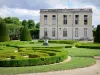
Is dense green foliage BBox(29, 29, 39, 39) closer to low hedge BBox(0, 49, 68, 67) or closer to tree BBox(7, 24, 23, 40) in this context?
tree BBox(7, 24, 23, 40)

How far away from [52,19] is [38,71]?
45288 millimetres

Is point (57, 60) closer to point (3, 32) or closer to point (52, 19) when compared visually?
point (3, 32)

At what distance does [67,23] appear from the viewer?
190ft

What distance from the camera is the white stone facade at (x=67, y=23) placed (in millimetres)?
57219

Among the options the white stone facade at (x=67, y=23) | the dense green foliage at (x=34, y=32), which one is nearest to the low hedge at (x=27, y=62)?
the white stone facade at (x=67, y=23)

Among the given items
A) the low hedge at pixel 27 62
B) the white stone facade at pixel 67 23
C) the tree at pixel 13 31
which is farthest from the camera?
the tree at pixel 13 31

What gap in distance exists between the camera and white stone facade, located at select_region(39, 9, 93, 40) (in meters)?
57.2

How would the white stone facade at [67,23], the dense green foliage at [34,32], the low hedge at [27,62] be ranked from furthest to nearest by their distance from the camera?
the dense green foliage at [34,32] → the white stone facade at [67,23] → the low hedge at [27,62]

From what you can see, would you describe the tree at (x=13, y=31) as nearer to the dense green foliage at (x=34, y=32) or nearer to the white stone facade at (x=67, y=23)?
the dense green foliage at (x=34, y=32)

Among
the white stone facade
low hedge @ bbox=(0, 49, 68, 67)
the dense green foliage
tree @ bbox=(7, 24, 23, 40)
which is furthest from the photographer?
the dense green foliage

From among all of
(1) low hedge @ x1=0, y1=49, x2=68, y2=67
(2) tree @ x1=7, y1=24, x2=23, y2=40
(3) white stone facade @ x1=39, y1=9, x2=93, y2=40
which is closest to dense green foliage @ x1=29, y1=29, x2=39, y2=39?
(2) tree @ x1=7, y1=24, x2=23, y2=40

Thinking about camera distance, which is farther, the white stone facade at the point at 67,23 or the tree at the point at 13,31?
the tree at the point at 13,31

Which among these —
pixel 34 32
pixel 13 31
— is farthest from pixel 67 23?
pixel 13 31

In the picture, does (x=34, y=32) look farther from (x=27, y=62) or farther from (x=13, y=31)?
(x=27, y=62)
